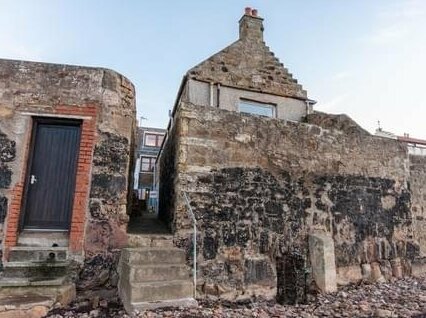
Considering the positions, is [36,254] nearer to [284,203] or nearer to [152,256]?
[152,256]

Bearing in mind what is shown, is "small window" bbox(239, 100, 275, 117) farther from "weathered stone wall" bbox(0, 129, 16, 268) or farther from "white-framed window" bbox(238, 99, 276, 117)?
"weathered stone wall" bbox(0, 129, 16, 268)

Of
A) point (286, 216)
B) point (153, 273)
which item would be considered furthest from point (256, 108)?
point (153, 273)

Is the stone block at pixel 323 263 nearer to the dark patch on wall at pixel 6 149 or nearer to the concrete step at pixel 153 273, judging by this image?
the concrete step at pixel 153 273

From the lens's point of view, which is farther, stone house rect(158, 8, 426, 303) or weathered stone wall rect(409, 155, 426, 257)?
weathered stone wall rect(409, 155, 426, 257)

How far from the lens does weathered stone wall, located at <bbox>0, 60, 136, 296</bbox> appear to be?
4137mm

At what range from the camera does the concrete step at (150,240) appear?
437cm

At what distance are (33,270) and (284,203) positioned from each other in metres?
3.86

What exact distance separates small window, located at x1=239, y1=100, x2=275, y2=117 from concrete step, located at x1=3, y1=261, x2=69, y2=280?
6325mm

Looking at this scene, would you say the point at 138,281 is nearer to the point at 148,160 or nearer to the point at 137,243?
the point at 137,243

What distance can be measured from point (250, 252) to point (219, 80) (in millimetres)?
5303

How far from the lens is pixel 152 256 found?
3889 mm

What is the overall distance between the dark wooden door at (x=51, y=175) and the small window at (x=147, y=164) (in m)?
18.4

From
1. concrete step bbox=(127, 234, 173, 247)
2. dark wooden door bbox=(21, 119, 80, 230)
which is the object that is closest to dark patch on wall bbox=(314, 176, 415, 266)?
concrete step bbox=(127, 234, 173, 247)

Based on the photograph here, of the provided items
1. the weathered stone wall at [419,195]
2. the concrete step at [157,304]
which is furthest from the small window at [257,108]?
the concrete step at [157,304]
